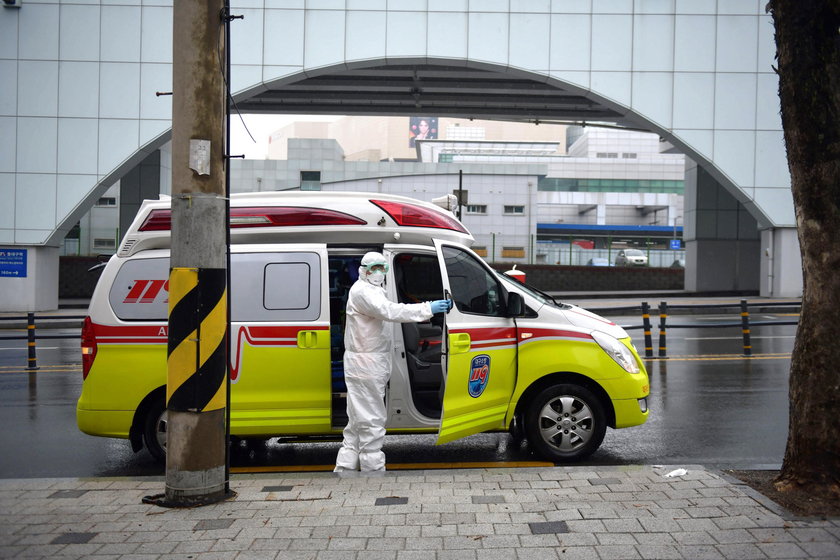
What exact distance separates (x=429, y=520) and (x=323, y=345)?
7.67ft

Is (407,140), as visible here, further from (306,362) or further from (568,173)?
(306,362)

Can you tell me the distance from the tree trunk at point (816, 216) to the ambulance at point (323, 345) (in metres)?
1.83

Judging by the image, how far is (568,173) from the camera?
318ft

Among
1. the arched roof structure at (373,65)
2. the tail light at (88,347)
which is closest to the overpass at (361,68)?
the arched roof structure at (373,65)

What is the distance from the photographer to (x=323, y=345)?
6.89 m

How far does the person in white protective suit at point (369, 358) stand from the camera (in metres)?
6.41

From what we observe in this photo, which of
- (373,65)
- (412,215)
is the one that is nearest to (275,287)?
(412,215)

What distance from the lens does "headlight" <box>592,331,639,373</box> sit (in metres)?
7.05

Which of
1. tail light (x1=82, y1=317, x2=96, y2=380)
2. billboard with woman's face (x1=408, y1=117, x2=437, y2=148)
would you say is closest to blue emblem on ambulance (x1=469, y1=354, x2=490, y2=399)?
tail light (x1=82, y1=317, x2=96, y2=380)

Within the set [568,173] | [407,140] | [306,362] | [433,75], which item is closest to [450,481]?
[306,362]

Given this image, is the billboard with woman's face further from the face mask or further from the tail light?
the face mask

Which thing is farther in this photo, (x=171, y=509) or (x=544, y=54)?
(x=544, y=54)

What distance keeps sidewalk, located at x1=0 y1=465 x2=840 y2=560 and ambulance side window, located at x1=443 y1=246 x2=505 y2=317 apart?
1.57 metres

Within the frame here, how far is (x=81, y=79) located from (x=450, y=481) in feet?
81.7
